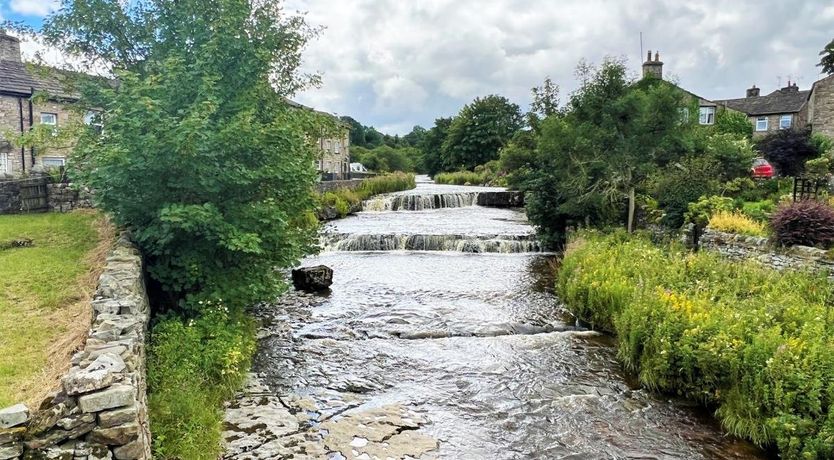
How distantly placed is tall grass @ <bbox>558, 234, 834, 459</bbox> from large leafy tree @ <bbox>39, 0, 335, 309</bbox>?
6.34 meters

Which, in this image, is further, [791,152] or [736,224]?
[791,152]

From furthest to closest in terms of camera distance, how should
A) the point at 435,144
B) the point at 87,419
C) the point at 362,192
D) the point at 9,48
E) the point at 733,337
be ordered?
1. the point at 435,144
2. the point at 362,192
3. the point at 9,48
4. the point at 733,337
5. the point at 87,419

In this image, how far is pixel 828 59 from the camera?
126 ft

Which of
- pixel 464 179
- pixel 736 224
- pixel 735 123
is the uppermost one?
pixel 735 123

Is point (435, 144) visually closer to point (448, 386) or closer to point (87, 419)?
point (448, 386)

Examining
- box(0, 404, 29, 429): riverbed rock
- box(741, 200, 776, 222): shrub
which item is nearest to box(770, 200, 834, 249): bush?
box(741, 200, 776, 222): shrub

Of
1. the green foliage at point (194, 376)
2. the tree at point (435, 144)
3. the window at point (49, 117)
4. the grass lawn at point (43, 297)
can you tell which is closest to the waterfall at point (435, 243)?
the grass lawn at point (43, 297)

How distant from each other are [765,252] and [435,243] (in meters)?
12.0

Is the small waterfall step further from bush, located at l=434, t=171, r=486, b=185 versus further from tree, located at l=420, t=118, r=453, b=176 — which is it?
tree, located at l=420, t=118, r=453, b=176

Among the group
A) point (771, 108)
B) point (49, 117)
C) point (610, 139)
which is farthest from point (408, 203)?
point (771, 108)

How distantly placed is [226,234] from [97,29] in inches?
262

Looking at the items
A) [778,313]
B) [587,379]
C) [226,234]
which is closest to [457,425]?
[587,379]

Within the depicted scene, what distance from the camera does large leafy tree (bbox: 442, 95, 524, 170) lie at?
72.4 m

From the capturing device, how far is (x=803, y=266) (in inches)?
447
